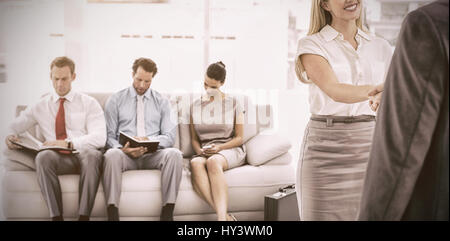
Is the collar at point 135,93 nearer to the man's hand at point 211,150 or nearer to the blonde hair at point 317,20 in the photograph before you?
the man's hand at point 211,150

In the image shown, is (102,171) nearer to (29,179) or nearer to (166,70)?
(29,179)

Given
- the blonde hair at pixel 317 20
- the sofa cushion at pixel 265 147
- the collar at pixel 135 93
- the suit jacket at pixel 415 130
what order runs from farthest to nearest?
the sofa cushion at pixel 265 147 < the collar at pixel 135 93 < the blonde hair at pixel 317 20 < the suit jacket at pixel 415 130

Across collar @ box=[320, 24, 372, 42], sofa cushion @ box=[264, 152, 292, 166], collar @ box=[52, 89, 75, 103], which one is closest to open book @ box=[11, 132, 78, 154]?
collar @ box=[52, 89, 75, 103]

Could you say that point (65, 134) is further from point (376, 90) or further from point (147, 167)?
point (376, 90)

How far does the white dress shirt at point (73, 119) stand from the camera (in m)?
1.36

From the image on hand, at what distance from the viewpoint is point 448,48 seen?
0.64 m

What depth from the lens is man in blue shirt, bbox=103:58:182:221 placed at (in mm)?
1411

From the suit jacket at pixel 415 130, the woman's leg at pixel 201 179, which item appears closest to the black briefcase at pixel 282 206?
the woman's leg at pixel 201 179

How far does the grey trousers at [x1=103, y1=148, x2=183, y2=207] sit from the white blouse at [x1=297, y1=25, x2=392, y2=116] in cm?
61

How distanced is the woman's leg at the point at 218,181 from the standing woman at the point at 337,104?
31 centimetres

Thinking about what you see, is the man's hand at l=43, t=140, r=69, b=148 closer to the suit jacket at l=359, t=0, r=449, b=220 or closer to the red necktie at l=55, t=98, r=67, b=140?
the red necktie at l=55, t=98, r=67, b=140
